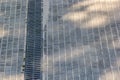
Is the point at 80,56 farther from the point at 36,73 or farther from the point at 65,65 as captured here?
the point at 36,73

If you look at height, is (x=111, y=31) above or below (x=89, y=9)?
below

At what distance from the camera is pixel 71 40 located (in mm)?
12750

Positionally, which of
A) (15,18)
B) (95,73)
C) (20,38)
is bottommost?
(95,73)

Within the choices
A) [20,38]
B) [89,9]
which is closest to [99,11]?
[89,9]

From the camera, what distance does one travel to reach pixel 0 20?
13336 millimetres

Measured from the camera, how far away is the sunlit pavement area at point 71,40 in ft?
39.3

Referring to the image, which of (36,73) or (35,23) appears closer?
(36,73)

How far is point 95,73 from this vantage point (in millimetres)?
11859

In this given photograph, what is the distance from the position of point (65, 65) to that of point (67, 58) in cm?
31

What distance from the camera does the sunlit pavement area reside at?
12.0 meters

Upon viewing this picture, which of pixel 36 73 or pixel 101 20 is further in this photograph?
pixel 101 20

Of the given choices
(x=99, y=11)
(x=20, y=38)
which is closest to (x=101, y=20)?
(x=99, y=11)

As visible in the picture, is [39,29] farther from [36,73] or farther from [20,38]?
[36,73]

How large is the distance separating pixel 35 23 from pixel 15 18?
2.67 ft
